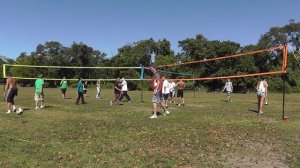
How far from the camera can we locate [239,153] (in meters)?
11.8

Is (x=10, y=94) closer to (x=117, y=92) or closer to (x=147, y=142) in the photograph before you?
(x=147, y=142)

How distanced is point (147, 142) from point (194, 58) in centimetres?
8061

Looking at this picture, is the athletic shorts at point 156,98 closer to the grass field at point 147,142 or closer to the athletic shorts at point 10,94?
the grass field at point 147,142

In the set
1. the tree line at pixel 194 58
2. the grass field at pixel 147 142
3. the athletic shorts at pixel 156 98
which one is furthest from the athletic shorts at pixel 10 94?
the tree line at pixel 194 58

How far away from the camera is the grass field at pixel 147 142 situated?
1101cm

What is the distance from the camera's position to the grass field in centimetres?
1101

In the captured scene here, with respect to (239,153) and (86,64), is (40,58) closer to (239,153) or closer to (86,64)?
(86,64)

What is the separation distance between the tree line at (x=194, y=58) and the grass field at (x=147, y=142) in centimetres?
4233

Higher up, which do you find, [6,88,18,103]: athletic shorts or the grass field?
[6,88,18,103]: athletic shorts

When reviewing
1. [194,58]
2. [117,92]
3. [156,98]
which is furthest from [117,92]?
[194,58]

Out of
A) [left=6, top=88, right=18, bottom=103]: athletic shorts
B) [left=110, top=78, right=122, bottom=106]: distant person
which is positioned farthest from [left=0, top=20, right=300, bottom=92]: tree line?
[left=6, top=88, right=18, bottom=103]: athletic shorts

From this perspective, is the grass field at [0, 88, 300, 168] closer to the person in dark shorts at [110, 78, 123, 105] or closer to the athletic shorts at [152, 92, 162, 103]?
the athletic shorts at [152, 92, 162, 103]

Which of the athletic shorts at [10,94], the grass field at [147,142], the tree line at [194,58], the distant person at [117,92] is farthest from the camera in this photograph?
the tree line at [194,58]

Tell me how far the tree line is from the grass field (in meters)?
42.3
